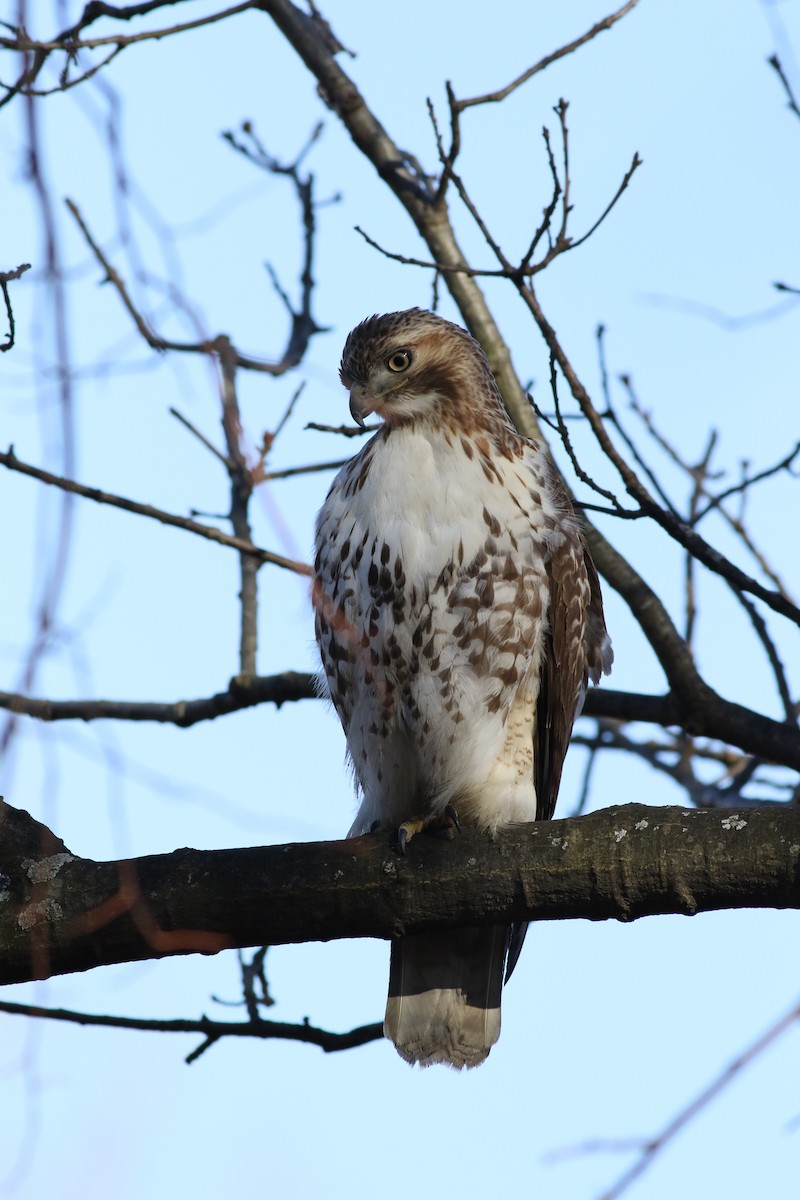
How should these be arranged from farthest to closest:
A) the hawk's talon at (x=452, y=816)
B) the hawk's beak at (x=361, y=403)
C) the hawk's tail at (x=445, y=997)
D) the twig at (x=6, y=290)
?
the hawk's beak at (x=361, y=403), the hawk's tail at (x=445, y=997), the hawk's talon at (x=452, y=816), the twig at (x=6, y=290)

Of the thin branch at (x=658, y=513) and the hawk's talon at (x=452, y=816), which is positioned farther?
the hawk's talon at (x=452, y=816)

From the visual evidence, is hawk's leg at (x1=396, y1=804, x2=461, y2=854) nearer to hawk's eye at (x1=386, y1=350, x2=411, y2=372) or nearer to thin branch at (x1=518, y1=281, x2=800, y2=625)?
thin branch at (x1=518, y1=281, x2=800, y2=625)

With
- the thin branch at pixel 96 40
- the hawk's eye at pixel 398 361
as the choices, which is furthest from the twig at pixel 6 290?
the hawk's eye at pixel 398 361

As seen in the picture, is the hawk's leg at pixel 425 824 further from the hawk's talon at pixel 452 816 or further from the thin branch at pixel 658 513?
the thin branch at pixel 658 513

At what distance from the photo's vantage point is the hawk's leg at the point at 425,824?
366 cm

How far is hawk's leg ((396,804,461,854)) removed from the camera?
3658mm

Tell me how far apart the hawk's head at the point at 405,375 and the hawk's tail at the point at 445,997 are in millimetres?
1717

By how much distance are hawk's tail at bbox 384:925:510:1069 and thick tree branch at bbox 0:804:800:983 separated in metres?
1.02

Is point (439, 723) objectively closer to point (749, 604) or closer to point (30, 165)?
point (749, 604)

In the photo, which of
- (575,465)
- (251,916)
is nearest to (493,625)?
(575,465)

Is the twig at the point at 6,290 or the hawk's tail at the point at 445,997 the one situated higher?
the twig at the point at 6,290

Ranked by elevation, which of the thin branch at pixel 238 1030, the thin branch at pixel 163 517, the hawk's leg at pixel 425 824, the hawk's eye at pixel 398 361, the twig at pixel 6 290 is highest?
the hawk's eye at pixel 398 361

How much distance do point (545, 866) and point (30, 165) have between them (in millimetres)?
2346

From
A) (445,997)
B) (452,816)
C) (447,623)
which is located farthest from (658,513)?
(445,997)
